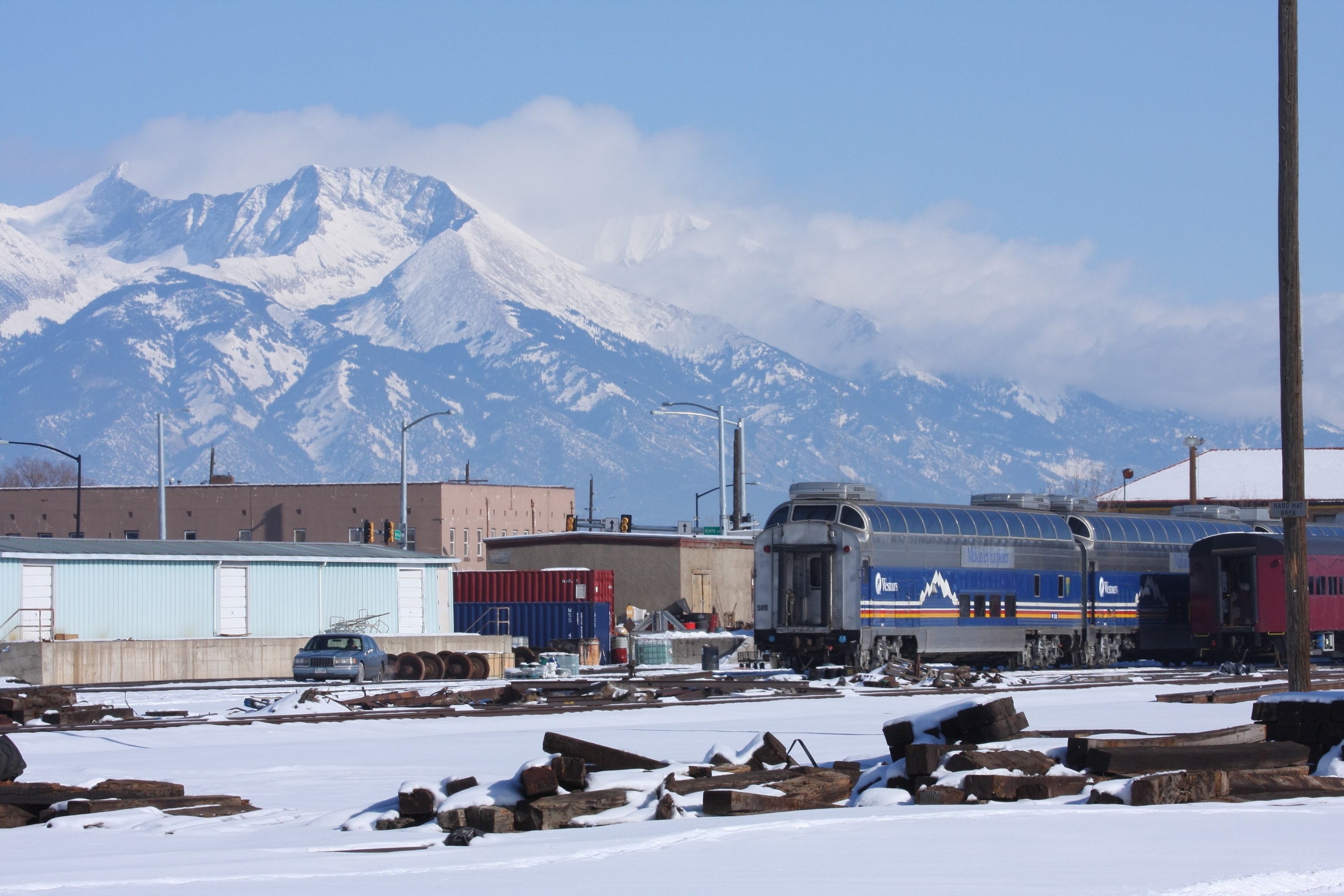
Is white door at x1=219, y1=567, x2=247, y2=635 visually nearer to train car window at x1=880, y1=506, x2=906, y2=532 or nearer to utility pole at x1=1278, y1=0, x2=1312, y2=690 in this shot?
train car window at x1=880, y1=506, x2=906, y2=532

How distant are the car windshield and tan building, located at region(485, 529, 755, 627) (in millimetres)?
31884

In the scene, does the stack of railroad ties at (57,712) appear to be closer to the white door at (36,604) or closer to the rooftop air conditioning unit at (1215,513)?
the white door at (36,604)

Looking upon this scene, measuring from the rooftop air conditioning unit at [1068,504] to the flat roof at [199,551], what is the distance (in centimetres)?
1965

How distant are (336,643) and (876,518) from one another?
13266 millimetres

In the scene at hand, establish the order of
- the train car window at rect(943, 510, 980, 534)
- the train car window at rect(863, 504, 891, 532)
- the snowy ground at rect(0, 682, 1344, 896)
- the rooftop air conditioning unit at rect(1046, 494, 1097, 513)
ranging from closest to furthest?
the snowy ground at rect(0, 682, 1344, 896), the train car window at rect(863, 504, 891, 532), the train car window at rect(943, 510, 980, 534), the rooftop air conditioning unit at rect(1046, 494, 1097, 513)

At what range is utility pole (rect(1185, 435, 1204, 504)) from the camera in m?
100

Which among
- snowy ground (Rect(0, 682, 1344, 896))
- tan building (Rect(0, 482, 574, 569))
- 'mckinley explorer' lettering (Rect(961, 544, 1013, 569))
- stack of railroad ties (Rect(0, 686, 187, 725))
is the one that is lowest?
stack of railroad ties (Rect(0, 686, 187, 725))

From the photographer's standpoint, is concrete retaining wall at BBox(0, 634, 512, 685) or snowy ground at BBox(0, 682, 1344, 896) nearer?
snowy ground at BBox(0, 682, 1344, 896)

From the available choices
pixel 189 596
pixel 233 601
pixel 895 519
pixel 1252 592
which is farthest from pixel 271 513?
pixel 1252 592

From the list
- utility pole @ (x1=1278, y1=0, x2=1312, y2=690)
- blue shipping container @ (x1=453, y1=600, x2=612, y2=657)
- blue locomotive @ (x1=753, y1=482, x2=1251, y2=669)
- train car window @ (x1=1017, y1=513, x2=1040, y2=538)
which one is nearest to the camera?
utility pole @ (x1=1278, y1=0, x2=1312, y2=690)

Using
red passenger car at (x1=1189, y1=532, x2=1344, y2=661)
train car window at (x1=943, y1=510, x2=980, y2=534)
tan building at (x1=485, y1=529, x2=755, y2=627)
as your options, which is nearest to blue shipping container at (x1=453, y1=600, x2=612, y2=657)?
tan building at (x1=485, y1=529, x2=755, y2=627)

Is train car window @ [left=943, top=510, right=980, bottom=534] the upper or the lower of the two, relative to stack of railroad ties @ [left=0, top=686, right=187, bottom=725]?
upper

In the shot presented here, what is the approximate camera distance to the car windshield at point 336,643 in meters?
40.7

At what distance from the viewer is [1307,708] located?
1698 cm
